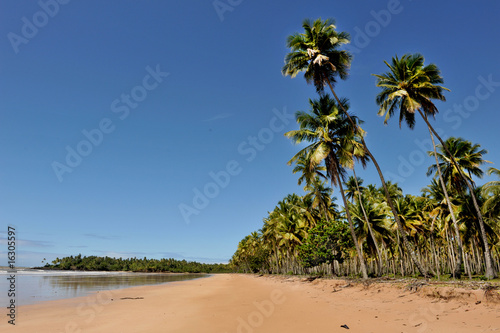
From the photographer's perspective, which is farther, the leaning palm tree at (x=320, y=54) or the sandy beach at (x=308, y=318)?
the leaning palm tree at (x=320, y=54)

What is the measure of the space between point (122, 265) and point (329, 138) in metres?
142

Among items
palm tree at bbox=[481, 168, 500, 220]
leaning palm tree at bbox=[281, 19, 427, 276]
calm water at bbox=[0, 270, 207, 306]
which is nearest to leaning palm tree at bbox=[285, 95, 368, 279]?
leaning palm tree at bbox=[281, 19, 427, 276]

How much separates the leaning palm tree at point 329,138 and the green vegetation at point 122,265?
5197 inches

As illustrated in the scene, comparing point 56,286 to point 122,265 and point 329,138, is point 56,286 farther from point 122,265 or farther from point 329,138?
point 122,265

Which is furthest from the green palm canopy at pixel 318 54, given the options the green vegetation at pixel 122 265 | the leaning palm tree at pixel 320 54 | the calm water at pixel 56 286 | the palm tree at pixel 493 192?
the green vegetation at pixel 122 265

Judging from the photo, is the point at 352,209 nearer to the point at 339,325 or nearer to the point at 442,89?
the point at 442,89

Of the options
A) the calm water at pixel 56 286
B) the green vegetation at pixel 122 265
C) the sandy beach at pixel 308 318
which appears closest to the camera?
the sandy beach at pixel 308 318

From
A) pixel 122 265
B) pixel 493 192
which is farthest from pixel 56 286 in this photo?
pixel 122 265

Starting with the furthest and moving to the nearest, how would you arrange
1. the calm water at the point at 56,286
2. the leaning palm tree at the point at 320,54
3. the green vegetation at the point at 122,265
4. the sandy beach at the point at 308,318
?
the green vegetation at the point at 122,265
the leaning palm tree at the point at 320,54
the calm water at the point at 56,286
the sandy beach at the point at 308,318

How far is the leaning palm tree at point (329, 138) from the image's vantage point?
20172 mm

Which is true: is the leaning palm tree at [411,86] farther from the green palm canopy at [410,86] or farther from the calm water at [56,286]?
the calm water at [56,286]

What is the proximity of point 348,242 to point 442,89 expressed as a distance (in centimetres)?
1528

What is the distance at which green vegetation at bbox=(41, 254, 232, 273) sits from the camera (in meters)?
126

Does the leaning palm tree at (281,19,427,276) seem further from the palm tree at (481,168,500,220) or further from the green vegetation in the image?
the green vegetation
